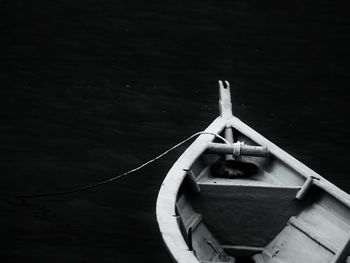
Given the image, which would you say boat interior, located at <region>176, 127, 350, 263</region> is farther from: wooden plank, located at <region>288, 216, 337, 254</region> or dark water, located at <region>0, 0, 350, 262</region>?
dark water, located at <region>0, 0, 350, 262</region>

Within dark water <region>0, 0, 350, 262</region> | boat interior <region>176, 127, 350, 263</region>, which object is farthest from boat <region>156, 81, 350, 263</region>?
dark water <region>0, 0, 350, 262</region>

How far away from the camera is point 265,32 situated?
18.9 metres

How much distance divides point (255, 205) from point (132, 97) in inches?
251

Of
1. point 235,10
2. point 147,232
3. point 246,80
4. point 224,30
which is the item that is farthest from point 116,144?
point 235,10

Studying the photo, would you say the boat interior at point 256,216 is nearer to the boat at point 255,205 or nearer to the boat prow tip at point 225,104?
the boat at point 255,205

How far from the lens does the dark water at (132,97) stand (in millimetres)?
10000

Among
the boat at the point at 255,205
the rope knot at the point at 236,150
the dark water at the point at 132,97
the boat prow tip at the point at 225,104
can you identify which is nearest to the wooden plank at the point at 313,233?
the boat at the point at 255,205

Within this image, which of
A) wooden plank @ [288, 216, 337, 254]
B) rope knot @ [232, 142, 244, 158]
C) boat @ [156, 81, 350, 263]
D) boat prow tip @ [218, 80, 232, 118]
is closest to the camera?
wooden plank @ [288, 216, 337, 254]

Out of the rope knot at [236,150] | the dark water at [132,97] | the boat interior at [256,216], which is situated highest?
the rope knot at [236,150]

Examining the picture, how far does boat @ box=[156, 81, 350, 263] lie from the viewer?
7.82 metres

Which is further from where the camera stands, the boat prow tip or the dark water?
the dark water

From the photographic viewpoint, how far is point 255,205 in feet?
26.9

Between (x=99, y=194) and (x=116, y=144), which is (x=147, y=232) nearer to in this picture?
(x=99, y=194)

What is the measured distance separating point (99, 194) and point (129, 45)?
7.09 meters
